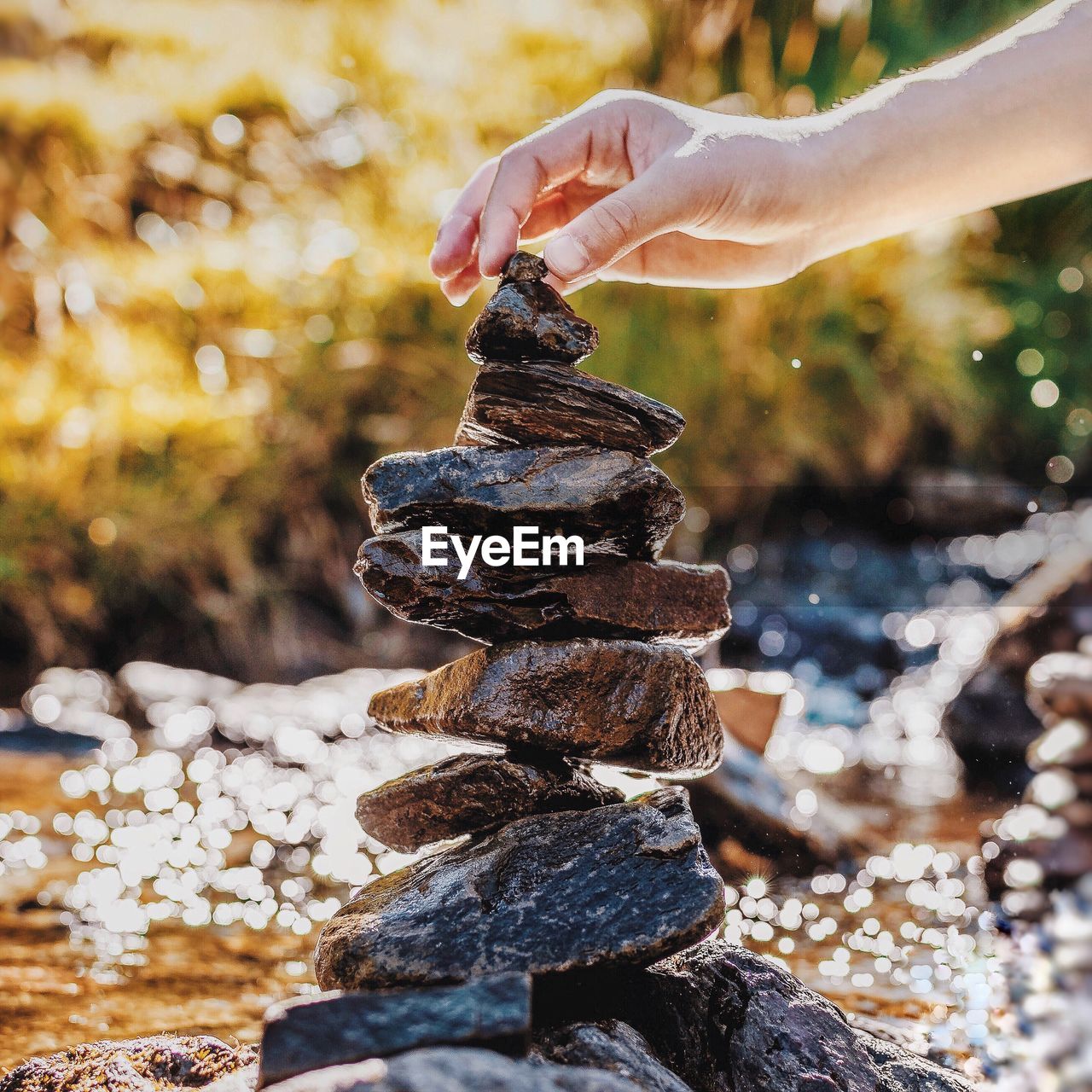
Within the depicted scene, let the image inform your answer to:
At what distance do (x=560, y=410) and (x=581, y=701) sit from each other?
0.67 meters

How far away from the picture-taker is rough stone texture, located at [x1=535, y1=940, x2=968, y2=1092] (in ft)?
6.95

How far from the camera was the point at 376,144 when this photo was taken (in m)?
10.4

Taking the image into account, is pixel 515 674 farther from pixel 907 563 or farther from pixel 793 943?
pixel 907 563

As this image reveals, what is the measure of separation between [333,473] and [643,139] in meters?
7.30

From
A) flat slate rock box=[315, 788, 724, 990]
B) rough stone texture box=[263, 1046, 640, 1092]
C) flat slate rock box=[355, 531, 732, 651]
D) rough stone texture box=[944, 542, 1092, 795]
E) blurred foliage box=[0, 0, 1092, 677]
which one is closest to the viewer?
rough stone texture box=[263, 1046, 640, 1092]

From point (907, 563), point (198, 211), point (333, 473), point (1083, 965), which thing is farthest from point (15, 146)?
point (1083, 965)

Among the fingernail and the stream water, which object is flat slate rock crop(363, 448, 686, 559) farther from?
the stream water

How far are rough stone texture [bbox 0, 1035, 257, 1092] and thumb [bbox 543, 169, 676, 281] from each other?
6.31 ft

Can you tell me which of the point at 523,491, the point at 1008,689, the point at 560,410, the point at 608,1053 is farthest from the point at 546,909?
the point at 1008,689

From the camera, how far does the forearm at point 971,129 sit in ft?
8.69

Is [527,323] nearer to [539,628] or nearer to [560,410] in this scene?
[560,410]

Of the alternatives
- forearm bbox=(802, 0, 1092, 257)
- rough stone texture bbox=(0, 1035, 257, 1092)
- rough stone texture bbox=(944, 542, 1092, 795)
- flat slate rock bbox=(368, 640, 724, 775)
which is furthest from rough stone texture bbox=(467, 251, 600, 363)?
rough stone texture bbox=(944, 542, 1092, 795)

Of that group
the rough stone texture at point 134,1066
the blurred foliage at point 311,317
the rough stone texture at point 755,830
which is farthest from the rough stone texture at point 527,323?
the blurred foliage at point 311,317

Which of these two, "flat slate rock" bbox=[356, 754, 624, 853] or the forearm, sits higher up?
the forearm
